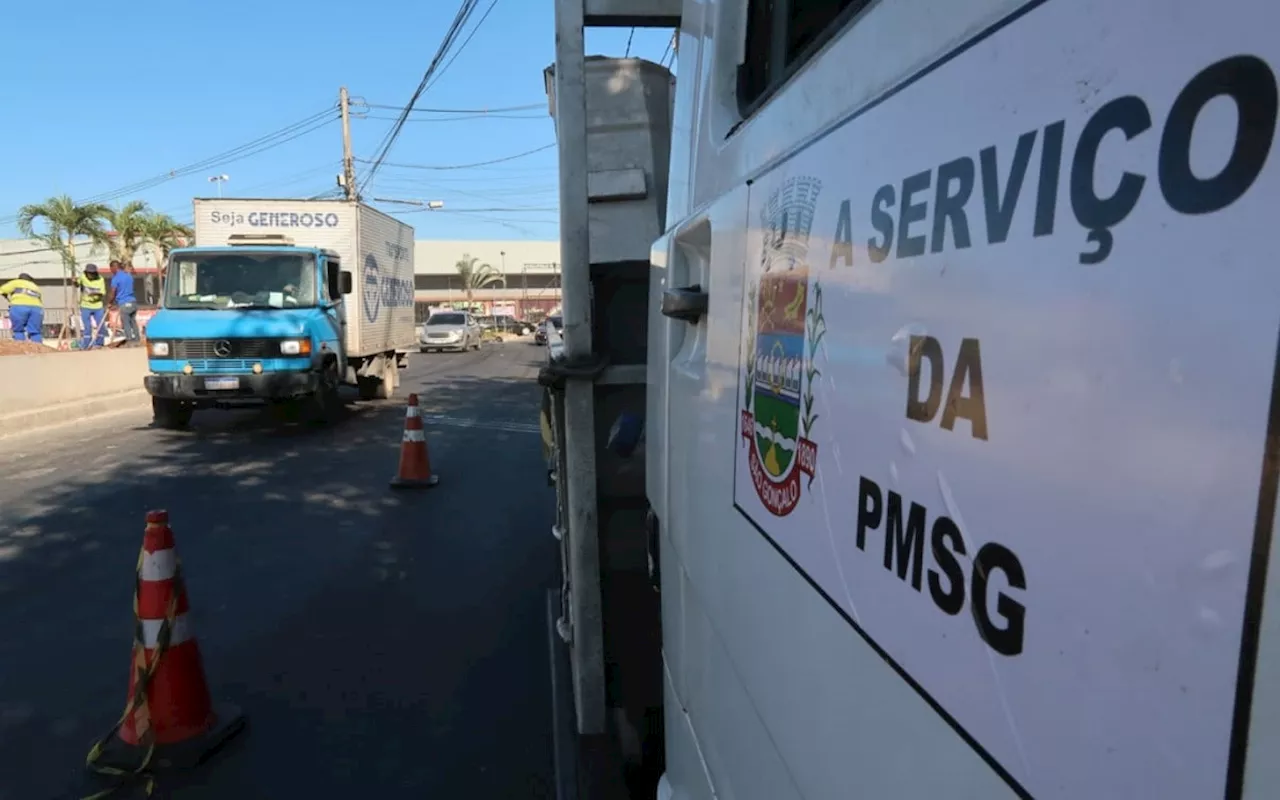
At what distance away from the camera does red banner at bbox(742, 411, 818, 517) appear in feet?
3.89

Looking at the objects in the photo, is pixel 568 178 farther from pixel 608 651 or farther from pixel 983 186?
pixel 983 186

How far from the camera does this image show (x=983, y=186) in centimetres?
82

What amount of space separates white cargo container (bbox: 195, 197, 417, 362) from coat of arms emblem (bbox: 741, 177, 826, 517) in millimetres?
13651

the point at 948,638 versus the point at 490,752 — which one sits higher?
the point at 948,638

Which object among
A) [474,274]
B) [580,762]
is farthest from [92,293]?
[474,274]

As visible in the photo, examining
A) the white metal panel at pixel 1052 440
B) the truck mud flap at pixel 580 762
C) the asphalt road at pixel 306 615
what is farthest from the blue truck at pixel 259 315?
the white metal panel at pixel 1052 440

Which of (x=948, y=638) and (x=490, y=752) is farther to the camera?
(x=490, y=752)

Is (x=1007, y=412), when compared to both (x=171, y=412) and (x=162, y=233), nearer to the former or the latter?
(x=171, y=412)

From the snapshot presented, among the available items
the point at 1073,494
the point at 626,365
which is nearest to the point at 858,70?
the point at 1073,494

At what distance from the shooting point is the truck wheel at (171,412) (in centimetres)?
1179

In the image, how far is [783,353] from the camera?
4.29ft

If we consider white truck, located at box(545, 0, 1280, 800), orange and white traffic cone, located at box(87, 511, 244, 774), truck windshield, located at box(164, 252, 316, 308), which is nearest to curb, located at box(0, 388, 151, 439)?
truck windshield, located at box(164, 252, 316, 308)

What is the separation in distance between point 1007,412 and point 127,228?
1444 inches

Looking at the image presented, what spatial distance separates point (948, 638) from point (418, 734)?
126 inches
